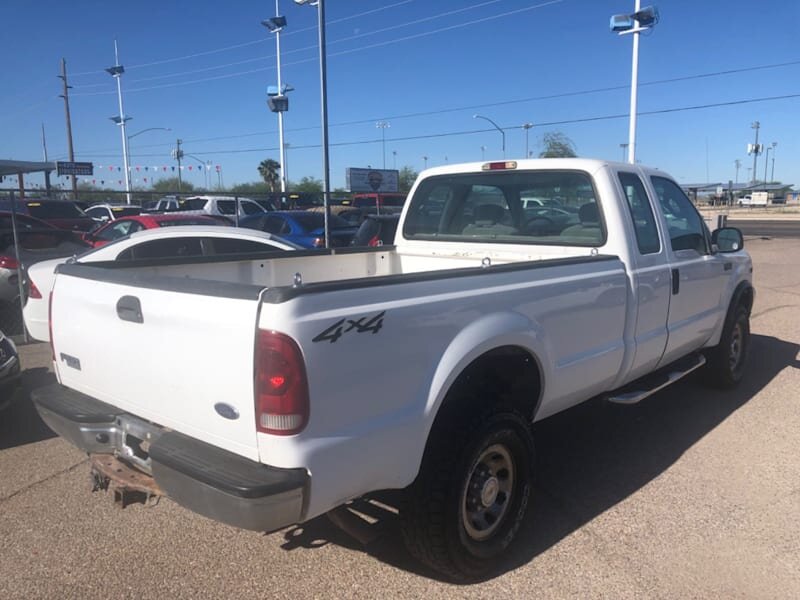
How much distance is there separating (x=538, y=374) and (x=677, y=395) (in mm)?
3155

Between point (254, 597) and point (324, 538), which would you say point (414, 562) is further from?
point (254, 597)

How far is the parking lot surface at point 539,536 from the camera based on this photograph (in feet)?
9.98

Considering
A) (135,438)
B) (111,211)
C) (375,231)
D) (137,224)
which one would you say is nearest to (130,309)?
(135,438)

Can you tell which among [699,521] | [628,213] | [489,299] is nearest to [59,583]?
[489,299]

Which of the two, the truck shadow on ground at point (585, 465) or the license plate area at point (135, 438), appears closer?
the license plate area at point (135, 438)

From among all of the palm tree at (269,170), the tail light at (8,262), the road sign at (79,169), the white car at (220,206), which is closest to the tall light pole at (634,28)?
the white car at (220,206)

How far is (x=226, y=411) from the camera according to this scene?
2412mm

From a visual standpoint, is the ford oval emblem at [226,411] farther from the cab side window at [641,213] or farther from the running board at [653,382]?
the cab side window at [641,213]

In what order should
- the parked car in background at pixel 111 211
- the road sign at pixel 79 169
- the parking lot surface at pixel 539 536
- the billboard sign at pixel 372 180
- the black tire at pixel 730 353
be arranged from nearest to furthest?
the parking lot surface at pixel 539 536 → the black tire at pixel 730 353 → the parked car in background at pixel 111 211 → the road sign at pixel 79 169 → the billboard sign at pixel 372 180

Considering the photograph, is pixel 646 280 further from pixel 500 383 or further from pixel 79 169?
pixel 79 169

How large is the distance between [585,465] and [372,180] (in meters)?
43.5

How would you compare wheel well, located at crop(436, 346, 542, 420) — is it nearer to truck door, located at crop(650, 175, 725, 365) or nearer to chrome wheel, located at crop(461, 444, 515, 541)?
chrome wheel, located at crop(461, 444, 515, 541)

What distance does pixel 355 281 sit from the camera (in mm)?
2467

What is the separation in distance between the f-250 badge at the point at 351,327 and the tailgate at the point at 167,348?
26 centimetres
